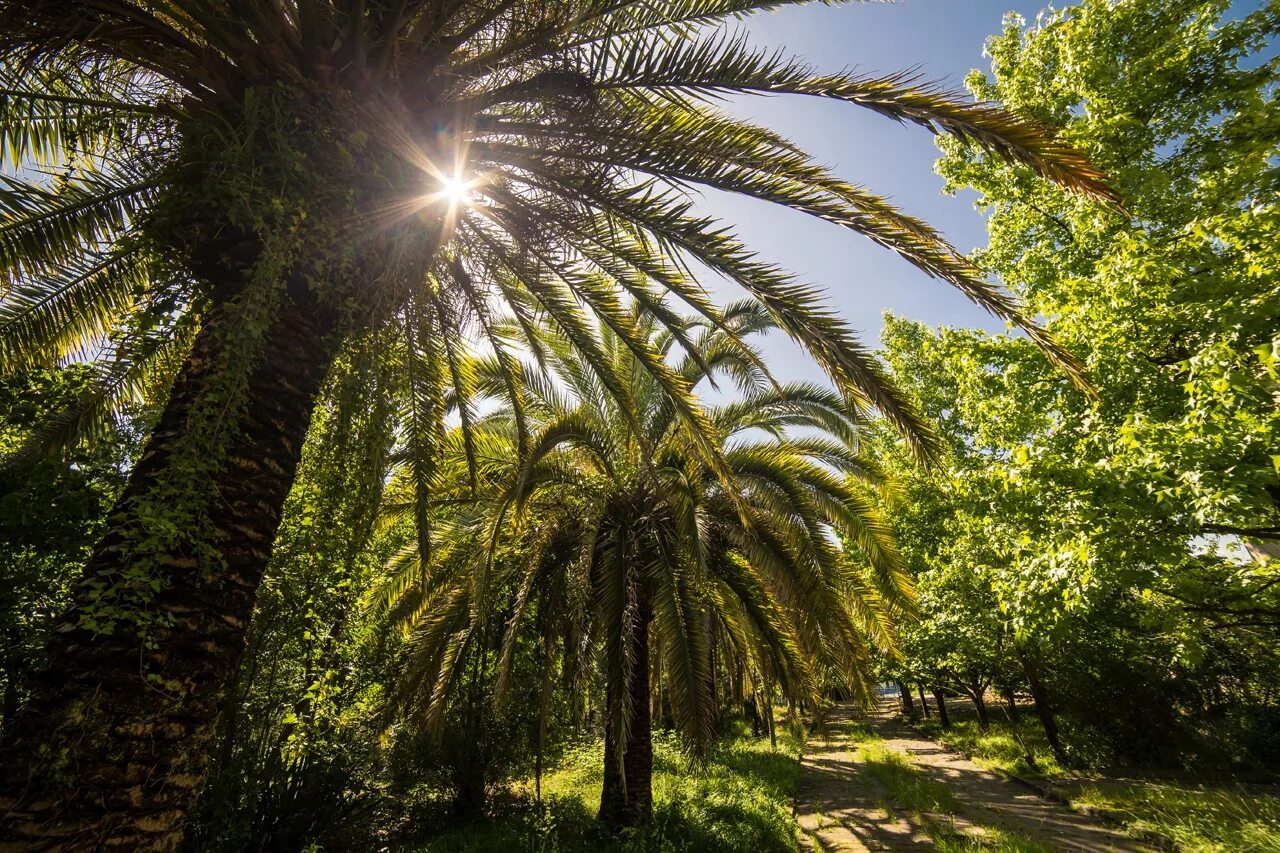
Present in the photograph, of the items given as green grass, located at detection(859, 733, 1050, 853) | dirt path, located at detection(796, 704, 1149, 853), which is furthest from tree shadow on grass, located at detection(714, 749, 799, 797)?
green grass, located at detection(859, 733, 1050, 853)

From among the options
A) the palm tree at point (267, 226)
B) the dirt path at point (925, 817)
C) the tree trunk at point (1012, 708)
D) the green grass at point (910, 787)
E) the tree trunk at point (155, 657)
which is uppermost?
the palm tree at point (267, 226)

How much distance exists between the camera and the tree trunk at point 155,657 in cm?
183

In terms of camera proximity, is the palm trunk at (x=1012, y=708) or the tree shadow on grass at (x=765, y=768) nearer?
the tree shadow on grass at (x=765, y=768)

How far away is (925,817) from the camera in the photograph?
896cm

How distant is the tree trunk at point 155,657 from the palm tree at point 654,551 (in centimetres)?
371

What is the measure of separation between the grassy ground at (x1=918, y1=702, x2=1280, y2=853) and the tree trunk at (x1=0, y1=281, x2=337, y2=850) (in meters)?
9.71

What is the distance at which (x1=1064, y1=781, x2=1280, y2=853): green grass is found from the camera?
6281 millimetres

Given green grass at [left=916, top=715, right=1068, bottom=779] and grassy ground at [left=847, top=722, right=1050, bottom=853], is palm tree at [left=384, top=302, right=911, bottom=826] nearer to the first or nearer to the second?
grassy ground at [left=847, top=722, right=1050, bottom=853]

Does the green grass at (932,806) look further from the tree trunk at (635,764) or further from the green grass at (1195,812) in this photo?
the tree trunk at (635,764)

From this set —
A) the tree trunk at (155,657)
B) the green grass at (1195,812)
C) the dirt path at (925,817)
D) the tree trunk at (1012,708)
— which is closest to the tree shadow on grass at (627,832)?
the dirt path at (925,817)

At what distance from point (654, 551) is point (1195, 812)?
9.00m

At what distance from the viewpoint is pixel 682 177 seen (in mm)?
3533

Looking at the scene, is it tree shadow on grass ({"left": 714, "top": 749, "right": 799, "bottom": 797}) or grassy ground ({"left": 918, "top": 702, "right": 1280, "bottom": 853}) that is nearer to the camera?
grassy ground ({"left": 918, "top": 702, "right": 1280, "bottom": 853})

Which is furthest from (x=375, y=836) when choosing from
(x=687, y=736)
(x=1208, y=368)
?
(x=1208, y=368)
